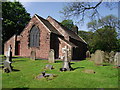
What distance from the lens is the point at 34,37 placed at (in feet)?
83.4

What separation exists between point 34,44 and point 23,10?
81.0 ft

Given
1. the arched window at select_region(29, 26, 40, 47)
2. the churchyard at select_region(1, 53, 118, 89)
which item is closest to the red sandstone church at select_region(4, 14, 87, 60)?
the arched window at select_region(29, 26, 40, 47)

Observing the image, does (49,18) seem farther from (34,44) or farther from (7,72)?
(7,72)

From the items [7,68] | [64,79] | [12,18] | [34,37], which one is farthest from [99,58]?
[12,18]

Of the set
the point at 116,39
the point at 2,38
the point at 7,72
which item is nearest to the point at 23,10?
the point at 2,38

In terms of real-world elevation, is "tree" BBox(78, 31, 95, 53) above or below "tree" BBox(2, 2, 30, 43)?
below

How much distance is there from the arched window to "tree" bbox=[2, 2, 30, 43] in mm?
14658

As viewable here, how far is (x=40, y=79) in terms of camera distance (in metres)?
7.43

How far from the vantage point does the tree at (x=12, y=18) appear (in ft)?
121

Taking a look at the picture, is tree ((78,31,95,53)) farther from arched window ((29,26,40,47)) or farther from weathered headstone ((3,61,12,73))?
weathered headstone ((3,61,12,73))

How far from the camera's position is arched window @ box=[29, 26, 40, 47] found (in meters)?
25.1

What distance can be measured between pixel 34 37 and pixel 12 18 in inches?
781

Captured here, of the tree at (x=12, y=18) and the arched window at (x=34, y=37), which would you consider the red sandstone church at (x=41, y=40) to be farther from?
the tree at (x=12, y=18)

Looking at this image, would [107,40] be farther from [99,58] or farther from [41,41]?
[99,58]
